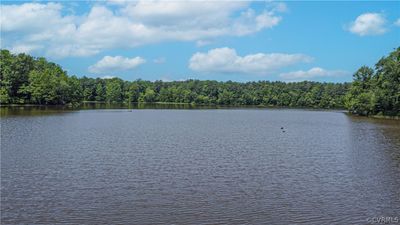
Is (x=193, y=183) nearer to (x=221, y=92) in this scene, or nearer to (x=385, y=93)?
(x=385, y=93)

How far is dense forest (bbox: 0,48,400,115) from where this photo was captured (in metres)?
76.6

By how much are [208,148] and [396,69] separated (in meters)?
54.0

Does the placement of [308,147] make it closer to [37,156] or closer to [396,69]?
[37,156]

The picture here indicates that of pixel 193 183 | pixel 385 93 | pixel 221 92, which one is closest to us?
pixel 193 183

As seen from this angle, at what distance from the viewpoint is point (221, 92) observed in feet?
642

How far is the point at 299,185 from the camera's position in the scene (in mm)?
18297

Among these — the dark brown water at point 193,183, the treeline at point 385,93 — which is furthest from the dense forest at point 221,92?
the dark brown water at point 193,183

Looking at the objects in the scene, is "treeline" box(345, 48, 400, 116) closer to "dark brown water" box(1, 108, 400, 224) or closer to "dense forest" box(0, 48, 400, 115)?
"dense forest" box(0, 48, 400, 115)

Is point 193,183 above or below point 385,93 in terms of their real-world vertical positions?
below

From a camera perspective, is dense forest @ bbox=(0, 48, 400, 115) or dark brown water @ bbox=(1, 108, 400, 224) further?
dense forest @ bbox=(0, 48, 400, 115)

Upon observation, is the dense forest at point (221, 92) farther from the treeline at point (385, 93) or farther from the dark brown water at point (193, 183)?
the dark brown water at point (193, 183)

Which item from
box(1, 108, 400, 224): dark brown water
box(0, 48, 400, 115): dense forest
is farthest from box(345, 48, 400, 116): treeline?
box(1, 108, 400, 224): dark brown water

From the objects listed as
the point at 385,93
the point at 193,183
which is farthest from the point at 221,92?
the point at 193,183

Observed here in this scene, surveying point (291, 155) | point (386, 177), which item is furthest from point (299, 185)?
point (291, 155)
